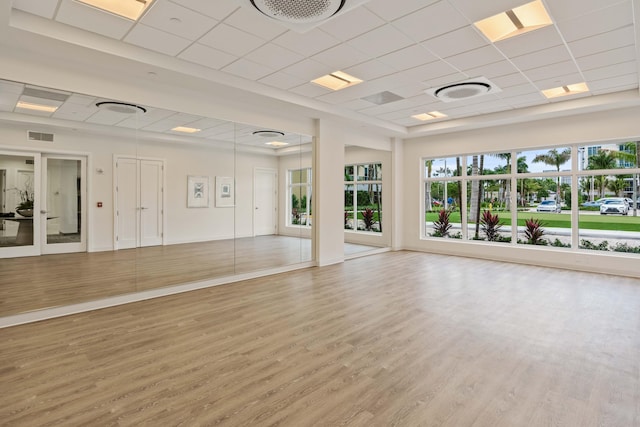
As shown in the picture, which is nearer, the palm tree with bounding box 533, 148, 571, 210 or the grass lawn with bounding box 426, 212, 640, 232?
the grass lawn with bounding box 426, 212, 640, 232

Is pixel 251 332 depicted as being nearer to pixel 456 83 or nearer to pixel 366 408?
pixel 366 408

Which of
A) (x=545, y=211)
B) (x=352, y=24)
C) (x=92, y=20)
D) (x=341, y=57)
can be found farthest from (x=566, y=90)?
(x=92, y=20)

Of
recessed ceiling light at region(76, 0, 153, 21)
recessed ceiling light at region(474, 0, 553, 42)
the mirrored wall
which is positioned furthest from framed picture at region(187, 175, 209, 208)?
recessed ceiling light at region(474, 0, 553, 42)

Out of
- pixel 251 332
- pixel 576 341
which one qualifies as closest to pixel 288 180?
pixel 251 332

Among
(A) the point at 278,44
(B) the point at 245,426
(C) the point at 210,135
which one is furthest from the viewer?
(C) the point at 210,135

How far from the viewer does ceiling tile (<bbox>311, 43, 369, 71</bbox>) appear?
436 cm

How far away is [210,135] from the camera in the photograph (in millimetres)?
5996

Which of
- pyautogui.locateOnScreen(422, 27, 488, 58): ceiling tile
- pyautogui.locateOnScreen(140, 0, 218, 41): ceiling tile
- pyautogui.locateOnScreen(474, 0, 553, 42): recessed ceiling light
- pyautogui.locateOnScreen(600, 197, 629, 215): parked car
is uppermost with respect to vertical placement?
pyautogui.locateOnScreen(474, 0, 553, 42): recessed ceiling light

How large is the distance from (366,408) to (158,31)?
4.30 m

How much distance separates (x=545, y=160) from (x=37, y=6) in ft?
29.2

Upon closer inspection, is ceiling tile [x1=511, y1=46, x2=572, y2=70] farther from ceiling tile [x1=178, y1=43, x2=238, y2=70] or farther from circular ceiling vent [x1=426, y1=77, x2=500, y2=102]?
ceiling tile [x1=178, y1=43, x2=238, y2=70]

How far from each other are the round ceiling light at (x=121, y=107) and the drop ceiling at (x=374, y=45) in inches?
12.6

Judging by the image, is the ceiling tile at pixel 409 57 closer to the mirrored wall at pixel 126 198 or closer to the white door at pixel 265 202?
the mirrored wall at pixel 126 198

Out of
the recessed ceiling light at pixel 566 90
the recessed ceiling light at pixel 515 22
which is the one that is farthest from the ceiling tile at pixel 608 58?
the recessed ceiling light at pixel 515 22
